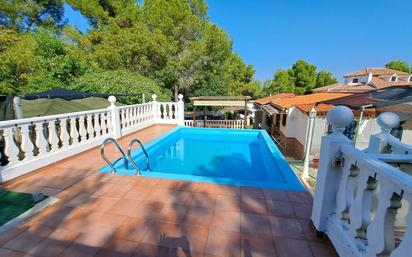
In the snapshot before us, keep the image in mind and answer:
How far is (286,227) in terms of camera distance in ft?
7.12

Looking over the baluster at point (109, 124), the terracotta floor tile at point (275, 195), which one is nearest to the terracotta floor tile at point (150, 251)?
the terracotta floor tile at point (275, 195)

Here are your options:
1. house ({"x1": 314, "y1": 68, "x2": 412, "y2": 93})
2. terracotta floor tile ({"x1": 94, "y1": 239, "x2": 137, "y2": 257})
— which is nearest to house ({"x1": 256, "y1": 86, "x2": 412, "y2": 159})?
terracotta floor tile ({"x1": 94, "y1": 239, "x2": 137, "y2": 257})

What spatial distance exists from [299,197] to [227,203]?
3.33 feet

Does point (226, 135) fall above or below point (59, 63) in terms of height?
below

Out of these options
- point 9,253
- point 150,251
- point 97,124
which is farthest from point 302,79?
point 9,253

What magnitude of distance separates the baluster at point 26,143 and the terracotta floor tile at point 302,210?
4.19 metres

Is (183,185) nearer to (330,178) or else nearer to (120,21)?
(330,178)

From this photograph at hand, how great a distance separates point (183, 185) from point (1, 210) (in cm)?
217

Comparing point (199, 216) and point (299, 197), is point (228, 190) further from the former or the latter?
point (299, 197)

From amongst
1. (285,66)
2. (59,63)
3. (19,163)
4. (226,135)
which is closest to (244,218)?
(19,163)

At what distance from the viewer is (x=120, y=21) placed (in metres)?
13.8

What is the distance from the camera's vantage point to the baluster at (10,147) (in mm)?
3098

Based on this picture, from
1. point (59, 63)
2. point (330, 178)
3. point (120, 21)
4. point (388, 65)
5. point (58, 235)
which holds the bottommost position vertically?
point (58, 235)

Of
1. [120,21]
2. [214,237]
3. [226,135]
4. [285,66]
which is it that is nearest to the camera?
[214,237]
